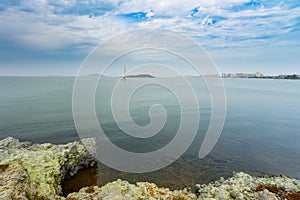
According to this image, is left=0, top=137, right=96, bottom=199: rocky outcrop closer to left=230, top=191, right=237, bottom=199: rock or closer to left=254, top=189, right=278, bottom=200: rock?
left=230, top=191, right=237, bottom=199: rock

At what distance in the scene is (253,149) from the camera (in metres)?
26.8

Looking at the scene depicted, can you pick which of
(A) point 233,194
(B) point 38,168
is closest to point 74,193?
(B) point 38,168

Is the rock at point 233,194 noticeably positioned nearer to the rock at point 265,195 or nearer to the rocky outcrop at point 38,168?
the rock at point 265,195

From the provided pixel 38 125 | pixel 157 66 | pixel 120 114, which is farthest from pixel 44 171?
pixel 120 114

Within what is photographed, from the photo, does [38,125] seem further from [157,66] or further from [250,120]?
[250,120]

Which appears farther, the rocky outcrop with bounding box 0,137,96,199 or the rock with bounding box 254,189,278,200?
the rock with bounding box 254,189,278,200

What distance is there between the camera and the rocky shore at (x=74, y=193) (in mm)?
12374

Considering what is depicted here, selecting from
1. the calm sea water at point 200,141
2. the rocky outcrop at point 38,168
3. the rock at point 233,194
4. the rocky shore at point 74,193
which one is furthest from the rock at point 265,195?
the rocky outcrop at point 38,168

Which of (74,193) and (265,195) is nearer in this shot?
(265,195)

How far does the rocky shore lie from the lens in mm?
12374

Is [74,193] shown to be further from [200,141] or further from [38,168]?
[200,141]

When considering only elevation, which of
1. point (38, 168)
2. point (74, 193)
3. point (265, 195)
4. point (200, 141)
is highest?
point (38, 168)

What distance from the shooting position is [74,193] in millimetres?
14055

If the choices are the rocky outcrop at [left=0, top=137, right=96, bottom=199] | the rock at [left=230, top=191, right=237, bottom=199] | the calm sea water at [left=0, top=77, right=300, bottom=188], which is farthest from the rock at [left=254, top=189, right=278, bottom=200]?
the rocky outcrop at [left=0, top=137, right=96, bottom=199]
